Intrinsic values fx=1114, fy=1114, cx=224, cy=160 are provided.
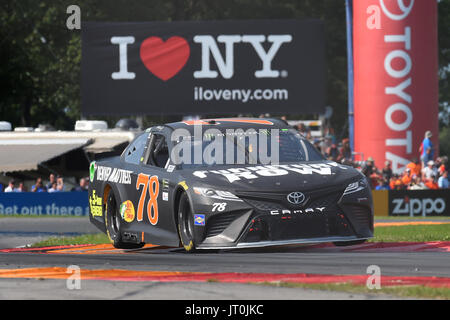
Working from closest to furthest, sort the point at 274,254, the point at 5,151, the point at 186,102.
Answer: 1. the point at 274,254
2. the point at 5,151
3. the point at 186,102

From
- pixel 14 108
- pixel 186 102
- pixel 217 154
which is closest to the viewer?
pixel 217 154

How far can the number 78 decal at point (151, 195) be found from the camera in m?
12.4

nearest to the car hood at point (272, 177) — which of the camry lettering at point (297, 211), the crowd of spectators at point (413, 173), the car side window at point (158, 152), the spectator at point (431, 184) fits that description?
the camry lettering at point (297, 211)

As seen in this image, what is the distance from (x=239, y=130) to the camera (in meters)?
12.8

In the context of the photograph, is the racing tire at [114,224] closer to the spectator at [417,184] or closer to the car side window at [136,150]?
the car side window at [136,150]

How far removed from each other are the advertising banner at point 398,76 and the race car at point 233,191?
776 inches

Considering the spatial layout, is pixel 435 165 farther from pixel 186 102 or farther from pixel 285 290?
pixel 285 290

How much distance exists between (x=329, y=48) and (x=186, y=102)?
22.9 meters

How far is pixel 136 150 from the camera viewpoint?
13523 mm

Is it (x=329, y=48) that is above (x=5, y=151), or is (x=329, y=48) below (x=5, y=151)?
above

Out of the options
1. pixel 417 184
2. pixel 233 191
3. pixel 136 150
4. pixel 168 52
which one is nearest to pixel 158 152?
pixel 136 150
